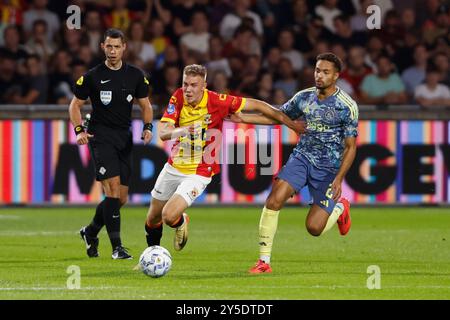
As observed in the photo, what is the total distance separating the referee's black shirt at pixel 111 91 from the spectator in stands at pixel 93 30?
777 cm

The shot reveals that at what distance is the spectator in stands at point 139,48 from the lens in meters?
21.1

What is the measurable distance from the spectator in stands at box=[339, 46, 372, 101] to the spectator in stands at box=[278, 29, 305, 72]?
852 millimetres

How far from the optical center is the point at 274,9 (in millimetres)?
22531

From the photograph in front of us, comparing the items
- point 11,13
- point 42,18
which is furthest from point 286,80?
point 11,13

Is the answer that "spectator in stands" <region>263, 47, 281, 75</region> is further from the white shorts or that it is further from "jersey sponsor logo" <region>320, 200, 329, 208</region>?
the white shorts

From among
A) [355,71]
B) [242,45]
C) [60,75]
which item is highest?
[242,45]

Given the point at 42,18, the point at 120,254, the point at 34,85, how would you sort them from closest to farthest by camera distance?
the point at 120,254 → the point at 34,85 → the point at 42,18

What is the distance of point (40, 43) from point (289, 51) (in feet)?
13.7

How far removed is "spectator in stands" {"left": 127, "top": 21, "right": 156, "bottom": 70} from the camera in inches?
831

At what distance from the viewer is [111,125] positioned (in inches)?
525

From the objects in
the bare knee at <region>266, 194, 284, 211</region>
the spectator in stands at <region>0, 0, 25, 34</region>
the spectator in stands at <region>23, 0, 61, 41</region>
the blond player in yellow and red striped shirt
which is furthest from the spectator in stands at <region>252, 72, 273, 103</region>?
the bare knee at <region>266, 194, 284, 211</region>

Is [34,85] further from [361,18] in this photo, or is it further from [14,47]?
[361,18]
